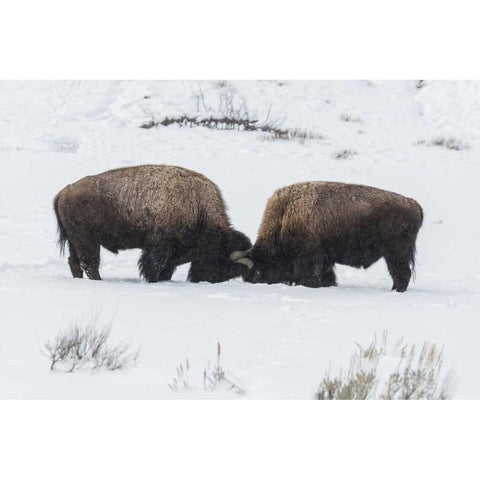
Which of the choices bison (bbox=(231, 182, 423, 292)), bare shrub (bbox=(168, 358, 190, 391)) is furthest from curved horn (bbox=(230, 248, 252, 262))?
bare shrub (bbox=(168, 358, 190, 391))

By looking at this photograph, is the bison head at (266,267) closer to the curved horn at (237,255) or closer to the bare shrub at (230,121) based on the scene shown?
the curved horn at (237,255)

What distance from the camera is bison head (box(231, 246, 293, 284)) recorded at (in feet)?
33.7

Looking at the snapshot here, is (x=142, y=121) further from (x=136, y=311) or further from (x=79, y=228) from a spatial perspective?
(x=136, y=311)

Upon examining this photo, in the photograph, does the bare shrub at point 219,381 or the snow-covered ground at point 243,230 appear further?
the snow-covered ground at point 243,230

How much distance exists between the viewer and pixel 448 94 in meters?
22.3

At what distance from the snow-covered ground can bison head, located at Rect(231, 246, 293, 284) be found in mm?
658

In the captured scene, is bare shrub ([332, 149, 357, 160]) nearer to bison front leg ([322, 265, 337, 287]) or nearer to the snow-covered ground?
the snow-covered ground

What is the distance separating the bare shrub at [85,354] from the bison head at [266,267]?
4311mm

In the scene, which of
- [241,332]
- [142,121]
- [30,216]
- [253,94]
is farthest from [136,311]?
[253,94]

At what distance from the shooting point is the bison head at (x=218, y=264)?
33.6 ft

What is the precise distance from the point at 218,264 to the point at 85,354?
4.48 m

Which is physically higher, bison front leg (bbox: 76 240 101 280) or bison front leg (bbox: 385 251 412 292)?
bison front leg (bbox: 385 251 412 292)

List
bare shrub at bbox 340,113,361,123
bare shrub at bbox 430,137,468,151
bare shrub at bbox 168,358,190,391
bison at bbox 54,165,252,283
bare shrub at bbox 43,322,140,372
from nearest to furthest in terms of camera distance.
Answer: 1. bare shrub at bbox 168,358,190,391
2. bare shrub at bbox 43,322,140,372
3. bison at bbox 54,165,252,283
4. bare shrub at bbox 430,137,468,151
5. bare shrub at bbox 340,113,361,123

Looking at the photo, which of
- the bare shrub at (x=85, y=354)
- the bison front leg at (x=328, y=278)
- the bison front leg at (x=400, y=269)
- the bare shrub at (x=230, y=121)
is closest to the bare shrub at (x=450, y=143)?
the bare shrub at (x=230, y=121)
